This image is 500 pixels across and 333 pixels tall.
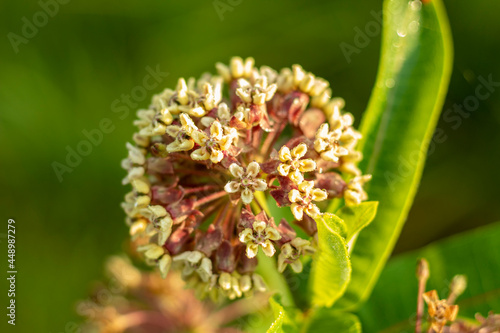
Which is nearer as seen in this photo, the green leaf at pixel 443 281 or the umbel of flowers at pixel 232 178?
the umbel of flowers at pixel 232 178

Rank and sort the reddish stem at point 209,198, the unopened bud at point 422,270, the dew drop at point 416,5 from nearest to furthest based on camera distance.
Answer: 1. the reddish stem at point 209,198
2. the unopened bud at point 422,270
3. the dew drop at point 416,5

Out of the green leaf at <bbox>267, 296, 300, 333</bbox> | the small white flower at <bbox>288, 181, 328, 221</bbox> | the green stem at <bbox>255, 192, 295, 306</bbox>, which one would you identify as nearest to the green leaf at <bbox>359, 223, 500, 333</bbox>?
the green stem at <bbox>255, 192, 295, 306</bbox>

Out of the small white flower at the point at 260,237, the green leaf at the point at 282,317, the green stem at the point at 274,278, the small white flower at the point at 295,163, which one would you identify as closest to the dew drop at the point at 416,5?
the small white flower at the point at 295,163

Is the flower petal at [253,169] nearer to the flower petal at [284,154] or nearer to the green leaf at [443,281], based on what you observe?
the flower petal at [284,154]

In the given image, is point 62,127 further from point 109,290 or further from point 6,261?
point 109,290

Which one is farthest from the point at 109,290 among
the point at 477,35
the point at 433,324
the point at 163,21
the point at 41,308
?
the point at 477,35

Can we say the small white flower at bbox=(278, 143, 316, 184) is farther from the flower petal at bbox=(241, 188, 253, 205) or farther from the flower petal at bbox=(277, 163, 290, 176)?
the flower petal at bbox=(241, 188, 253, 205)

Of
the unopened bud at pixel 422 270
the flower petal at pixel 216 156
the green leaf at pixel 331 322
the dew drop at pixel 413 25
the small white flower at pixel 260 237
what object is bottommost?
the green leaf at pixel 331 322
